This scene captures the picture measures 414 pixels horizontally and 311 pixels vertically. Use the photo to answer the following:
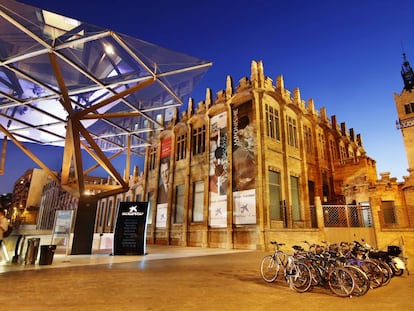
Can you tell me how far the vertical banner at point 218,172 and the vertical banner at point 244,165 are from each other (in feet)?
2.85

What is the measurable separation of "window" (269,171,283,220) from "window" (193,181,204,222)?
19.3 ft

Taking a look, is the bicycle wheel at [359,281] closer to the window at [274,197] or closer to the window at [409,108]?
the window at [274,197]

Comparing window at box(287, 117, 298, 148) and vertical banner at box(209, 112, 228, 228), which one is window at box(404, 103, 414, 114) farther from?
vertical banner at box(209, 112, 228, 228)

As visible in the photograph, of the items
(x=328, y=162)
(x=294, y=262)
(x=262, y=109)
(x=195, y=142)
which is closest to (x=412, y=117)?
(x=328, y=162)

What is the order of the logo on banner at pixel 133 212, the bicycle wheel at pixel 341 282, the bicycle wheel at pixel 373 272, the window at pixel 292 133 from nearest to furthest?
the bicycle wheel at pixel 341 282 → the bicycle wheel at pixel 373 272 → the logo on banner at pixel 133 212 → the window at pixel 292 133

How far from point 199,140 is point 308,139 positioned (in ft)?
33.1

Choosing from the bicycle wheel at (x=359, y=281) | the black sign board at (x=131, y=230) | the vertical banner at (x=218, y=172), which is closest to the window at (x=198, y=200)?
the vertical banner at (x=218, y=172)

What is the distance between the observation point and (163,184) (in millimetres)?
25031

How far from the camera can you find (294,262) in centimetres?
596

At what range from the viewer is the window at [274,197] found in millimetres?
17297

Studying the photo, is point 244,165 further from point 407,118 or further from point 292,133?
point 407,118

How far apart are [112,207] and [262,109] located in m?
25.6

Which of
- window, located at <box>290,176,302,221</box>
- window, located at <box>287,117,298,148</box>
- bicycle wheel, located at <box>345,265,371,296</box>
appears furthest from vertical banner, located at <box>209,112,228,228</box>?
bicycle wheel, located at <box>345,265,371,296</box>

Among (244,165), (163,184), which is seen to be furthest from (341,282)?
(163,184)
